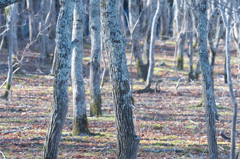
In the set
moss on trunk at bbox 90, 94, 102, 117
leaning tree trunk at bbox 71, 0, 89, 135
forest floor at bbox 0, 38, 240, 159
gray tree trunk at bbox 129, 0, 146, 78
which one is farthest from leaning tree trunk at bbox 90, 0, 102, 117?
gray tree trunk at bbox 129, 0, 146, 78

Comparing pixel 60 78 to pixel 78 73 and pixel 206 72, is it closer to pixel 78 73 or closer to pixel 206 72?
pixel 78 73

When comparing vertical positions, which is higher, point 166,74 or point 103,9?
point 103,9

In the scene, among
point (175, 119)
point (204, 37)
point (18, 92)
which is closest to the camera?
point (204, 37)

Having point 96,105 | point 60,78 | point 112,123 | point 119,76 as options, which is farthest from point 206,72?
point 96,105

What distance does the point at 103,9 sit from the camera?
205 inches

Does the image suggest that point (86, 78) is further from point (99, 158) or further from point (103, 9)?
point (103, 9)

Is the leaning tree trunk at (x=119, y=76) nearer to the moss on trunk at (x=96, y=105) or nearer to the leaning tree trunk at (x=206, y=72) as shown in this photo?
the leaning tree trunk at (x=206, y=72)

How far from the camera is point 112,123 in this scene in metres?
10.6

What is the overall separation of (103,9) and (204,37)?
105 inches

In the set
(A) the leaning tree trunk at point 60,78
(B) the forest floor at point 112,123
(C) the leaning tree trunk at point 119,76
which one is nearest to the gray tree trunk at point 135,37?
(B) the forest floor at point 112,123

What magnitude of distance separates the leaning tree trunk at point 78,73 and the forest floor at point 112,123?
53cm

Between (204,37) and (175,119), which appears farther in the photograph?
(175,119)

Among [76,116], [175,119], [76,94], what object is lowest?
[175,119]

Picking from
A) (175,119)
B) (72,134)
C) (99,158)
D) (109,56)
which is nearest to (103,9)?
(109,56)
